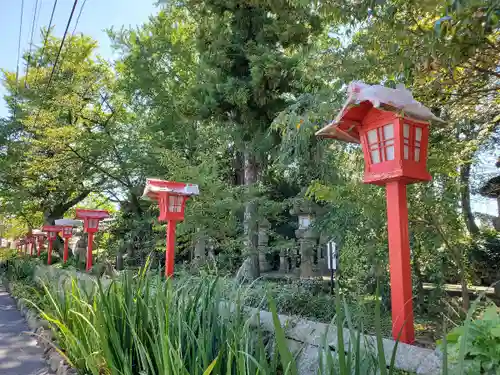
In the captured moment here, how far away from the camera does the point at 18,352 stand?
4109 mm

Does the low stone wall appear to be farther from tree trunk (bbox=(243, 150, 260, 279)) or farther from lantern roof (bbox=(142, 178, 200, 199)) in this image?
tree trunk (bbox=(243, 150, 260, 279))

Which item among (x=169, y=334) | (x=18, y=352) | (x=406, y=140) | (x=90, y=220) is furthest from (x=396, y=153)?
(x=90, y=220)

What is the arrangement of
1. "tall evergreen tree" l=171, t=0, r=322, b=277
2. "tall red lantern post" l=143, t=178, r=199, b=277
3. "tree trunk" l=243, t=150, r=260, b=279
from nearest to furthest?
1. "tall red lantern post" l=143, t=178, r=199, b=277
2. "tall evergreen tree" l=171, t=0, r=322, b=277
3. "tree trunk" l=243, t=150, r=260, b=279

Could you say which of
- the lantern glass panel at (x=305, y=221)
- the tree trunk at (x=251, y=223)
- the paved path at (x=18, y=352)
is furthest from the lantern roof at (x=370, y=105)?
the lantern glass panel at (x=305, y=221)

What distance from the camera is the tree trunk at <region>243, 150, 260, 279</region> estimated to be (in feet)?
24.5

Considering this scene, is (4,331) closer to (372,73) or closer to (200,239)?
(200,239)

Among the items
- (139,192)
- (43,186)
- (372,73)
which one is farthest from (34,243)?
(372,73)

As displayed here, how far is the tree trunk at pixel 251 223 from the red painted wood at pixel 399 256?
15.0 ft

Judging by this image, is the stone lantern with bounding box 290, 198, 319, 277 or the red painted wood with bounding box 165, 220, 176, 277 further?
the stone lantern with bounding box 290, 198, 319, 277

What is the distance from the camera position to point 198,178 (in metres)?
7.98

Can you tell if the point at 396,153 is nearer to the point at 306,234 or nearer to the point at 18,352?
the point at 18,352

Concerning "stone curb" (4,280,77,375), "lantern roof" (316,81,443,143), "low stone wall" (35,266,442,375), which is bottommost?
"stone curb" (4,280,77,375)

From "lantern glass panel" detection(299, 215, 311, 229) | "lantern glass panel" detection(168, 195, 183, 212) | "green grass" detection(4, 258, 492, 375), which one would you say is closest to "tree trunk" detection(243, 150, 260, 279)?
"lantern glass panel" detection(299, 215, 311, 229)

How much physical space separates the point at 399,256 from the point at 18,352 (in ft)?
13.4
